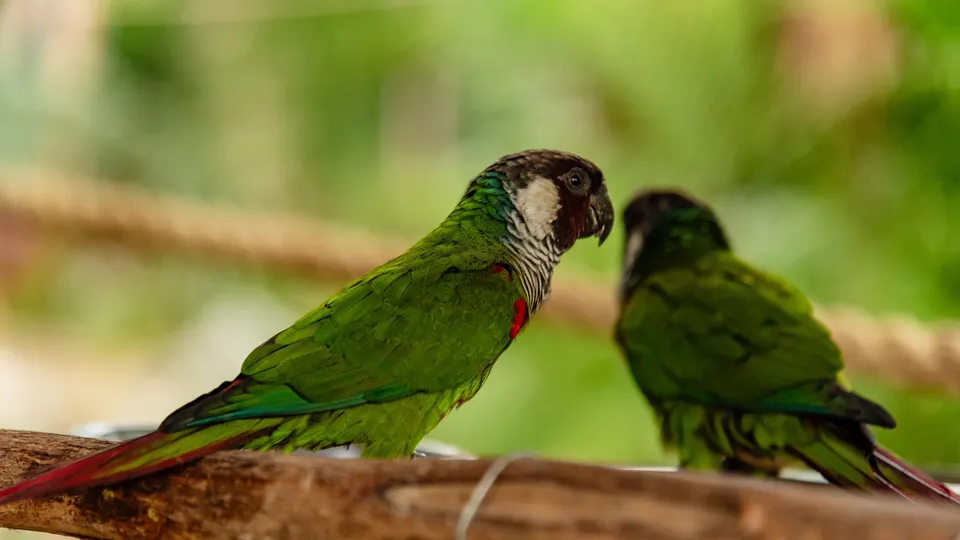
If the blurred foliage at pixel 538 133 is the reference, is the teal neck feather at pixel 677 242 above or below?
below

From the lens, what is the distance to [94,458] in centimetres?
72

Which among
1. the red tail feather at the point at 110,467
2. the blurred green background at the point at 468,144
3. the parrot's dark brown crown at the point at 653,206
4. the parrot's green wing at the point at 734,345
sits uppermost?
the blurred green background at the point at 468,144

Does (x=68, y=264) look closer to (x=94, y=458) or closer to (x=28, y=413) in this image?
(x=28, y=413)

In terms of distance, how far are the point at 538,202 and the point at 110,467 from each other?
579 mm

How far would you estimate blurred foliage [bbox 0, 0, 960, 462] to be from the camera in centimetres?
270

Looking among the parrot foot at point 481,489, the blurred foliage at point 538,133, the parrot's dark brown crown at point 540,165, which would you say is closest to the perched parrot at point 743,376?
the parrot's dark brown crown at point 540,165

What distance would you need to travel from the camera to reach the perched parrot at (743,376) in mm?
1094

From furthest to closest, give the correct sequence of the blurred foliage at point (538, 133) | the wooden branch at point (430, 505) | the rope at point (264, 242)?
the blurred foliage at point (538, 133) → the rope at point (264, 242) → the wooden branch at point (430, 505)

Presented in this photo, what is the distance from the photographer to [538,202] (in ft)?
3.47

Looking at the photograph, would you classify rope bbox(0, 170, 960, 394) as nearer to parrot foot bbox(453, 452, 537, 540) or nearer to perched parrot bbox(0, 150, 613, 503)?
perched parrot bbox(0, 150, 613, 503)

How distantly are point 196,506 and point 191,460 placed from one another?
0.04 m

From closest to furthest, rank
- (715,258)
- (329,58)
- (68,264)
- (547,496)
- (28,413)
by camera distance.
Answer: (547,496)
(715,258)
(28,413)
(68,264)
(329,58)

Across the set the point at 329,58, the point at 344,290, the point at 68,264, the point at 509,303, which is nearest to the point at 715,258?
the point at 509,303

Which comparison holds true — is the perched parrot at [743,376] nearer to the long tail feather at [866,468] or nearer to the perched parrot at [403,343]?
the long tail feather at [866,468]
